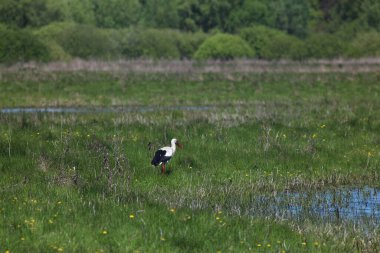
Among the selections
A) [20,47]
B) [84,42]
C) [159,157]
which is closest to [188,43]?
[84,42]

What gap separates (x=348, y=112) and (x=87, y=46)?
50388 mm

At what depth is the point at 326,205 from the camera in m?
16.8

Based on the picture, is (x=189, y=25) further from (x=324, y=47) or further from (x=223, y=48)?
(x=324, y=47)

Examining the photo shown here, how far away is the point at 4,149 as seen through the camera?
1962 cm

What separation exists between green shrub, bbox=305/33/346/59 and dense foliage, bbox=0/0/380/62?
10 centimetres

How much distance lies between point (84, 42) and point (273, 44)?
70.8 feet

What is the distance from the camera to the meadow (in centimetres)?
1280

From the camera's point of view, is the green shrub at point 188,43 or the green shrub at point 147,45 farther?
the green shrub at point 188,43

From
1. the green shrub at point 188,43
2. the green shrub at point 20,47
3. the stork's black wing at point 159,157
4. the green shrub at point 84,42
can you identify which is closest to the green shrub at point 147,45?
the green shrub at point 84,42

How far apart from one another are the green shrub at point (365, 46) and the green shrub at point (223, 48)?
11254mm

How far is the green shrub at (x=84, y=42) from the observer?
248 ft

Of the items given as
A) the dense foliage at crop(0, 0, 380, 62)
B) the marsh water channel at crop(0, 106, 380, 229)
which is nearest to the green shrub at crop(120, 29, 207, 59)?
the dense foliage at crop(0, 0, 380, 62)

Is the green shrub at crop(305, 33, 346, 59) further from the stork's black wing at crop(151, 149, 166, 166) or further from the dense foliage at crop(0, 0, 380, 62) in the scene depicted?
the stork's black wing at crop(151, 149, 166, 166)

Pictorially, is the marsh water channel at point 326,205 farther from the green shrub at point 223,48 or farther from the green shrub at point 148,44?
the green shrub at point 223,48
